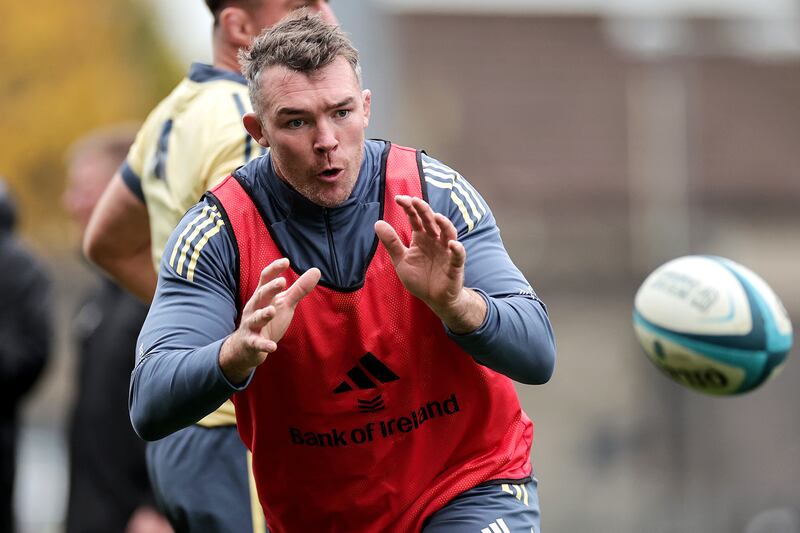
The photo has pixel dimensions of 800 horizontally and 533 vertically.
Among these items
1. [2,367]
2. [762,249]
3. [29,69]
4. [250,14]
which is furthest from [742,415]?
[29,69]

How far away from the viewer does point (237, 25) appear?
5.60 meters

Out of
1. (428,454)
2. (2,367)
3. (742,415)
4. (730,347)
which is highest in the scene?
(428,454)

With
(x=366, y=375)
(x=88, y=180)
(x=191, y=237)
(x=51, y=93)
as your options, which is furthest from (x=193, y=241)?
(x=51, y=93)

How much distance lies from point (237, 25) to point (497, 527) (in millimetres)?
2263

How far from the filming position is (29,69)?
108ft

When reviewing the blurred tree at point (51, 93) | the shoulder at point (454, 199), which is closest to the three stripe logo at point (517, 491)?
the shoulder at point (454, 199)

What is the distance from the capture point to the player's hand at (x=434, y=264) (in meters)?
3.91

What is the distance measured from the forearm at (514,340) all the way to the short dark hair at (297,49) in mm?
819

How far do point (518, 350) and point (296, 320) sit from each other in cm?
66

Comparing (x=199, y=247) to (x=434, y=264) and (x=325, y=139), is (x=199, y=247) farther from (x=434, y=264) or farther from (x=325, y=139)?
(x=434, y=264)

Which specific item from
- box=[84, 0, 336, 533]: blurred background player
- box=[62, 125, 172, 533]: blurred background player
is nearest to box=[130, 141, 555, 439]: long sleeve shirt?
box=[84, 0, 336, 533]: blurred background player

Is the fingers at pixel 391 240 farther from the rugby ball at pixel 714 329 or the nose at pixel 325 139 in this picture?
the rugby ball at pixel 714 329

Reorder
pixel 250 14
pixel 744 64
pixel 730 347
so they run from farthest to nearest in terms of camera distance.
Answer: pixel 744 64
pixel 730 347
pixel 250 14

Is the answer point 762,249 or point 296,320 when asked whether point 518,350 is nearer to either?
point 296,320
